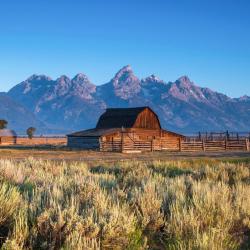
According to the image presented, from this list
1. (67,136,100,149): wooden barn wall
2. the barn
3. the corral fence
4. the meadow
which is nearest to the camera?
the meadow

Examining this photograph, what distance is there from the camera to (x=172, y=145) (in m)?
63.0

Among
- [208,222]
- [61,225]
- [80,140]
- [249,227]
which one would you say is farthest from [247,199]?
[80,140]

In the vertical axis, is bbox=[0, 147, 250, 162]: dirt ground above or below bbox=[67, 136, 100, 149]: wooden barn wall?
below

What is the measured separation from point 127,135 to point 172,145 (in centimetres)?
572

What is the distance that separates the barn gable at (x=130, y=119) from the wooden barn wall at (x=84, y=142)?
236 inches

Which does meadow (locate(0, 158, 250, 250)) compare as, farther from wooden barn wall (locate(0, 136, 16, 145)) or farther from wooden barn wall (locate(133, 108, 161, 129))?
wooden barn wall (locate(0, 136, 16, 145))

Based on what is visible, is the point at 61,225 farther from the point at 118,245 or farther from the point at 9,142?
the point at 9,142

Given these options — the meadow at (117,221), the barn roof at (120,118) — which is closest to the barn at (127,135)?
the barn roof at (120,118)

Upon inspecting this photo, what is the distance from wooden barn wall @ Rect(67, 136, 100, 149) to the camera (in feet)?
200

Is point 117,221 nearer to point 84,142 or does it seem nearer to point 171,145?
point 171,145

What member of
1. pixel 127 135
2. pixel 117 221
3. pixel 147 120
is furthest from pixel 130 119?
pixel 117 221

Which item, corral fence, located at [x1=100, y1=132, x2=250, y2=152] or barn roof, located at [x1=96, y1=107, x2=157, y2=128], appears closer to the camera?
corral fence, located at [x1=100, y1=132, x2=250, y2=152]

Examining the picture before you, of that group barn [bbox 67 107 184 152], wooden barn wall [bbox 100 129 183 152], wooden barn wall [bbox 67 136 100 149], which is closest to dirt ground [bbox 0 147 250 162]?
wooden barn wall [bbox 100 129 183 152]

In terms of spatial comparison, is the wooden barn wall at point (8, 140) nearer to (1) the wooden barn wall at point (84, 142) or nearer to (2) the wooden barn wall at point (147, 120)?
(1) the wooden barn wall at point (84, 142)
